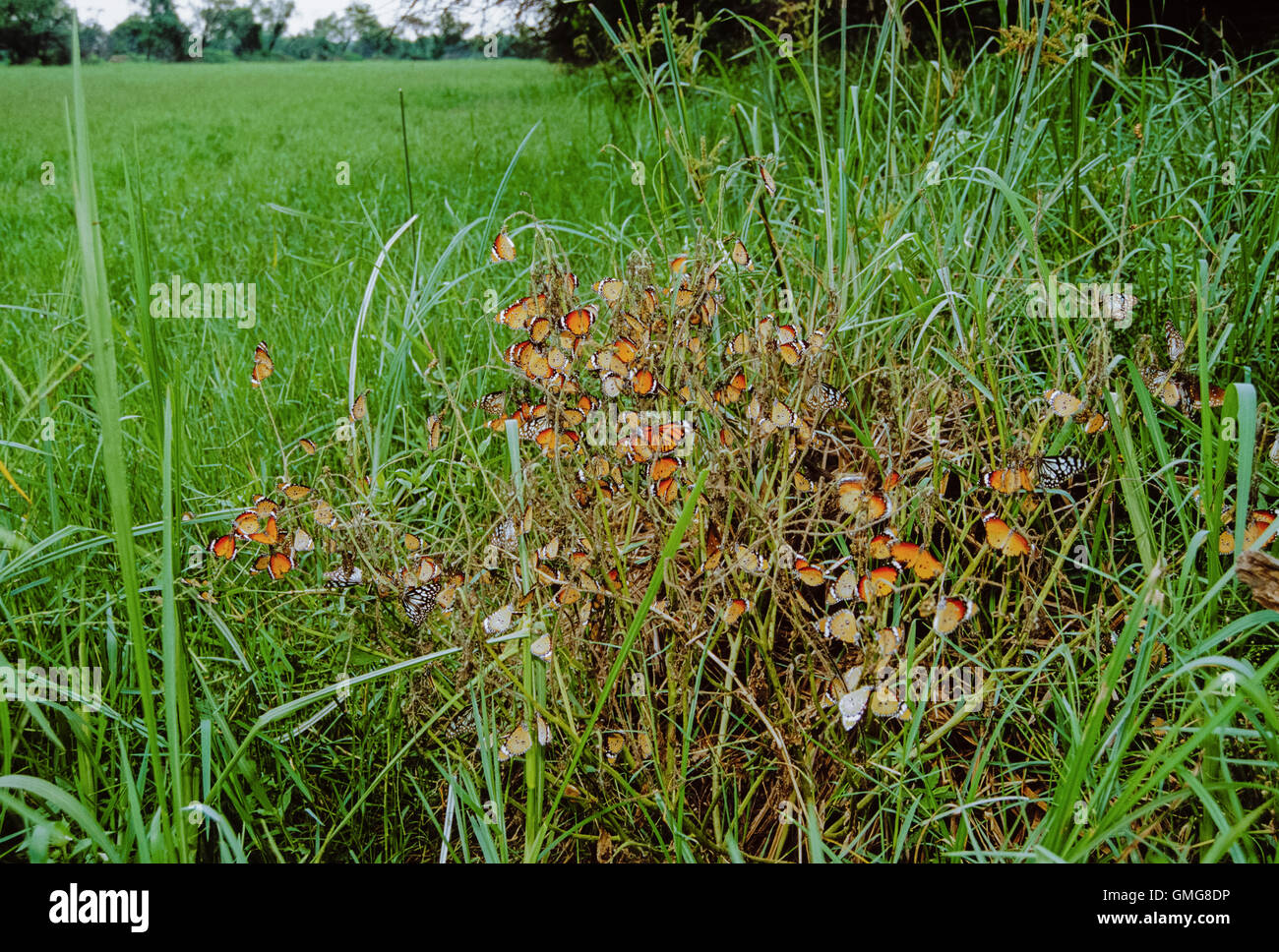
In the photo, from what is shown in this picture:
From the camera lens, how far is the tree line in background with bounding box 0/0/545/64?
2.66 metres

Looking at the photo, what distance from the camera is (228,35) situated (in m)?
2.81

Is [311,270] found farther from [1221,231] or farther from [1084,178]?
[1221,231]

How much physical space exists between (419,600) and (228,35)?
2.60 meters

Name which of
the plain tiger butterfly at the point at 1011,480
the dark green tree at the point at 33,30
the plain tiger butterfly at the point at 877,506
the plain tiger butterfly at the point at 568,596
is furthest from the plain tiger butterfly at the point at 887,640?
the dark green tree at the point at 33,30

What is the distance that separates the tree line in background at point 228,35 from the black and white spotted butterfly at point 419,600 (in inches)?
81.8

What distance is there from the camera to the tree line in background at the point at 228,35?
2.66 meters

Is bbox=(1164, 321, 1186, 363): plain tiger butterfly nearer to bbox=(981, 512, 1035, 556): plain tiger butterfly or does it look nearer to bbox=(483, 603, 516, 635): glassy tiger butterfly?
bbox=(981, 512, 1035, 556): plain tiger butterfly

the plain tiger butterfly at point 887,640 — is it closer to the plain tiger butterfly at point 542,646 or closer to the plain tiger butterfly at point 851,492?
the plain tiger butterfly at point 851,492

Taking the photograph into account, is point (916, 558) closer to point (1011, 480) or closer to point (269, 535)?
point (1011, 480)

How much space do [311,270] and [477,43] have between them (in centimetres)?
132

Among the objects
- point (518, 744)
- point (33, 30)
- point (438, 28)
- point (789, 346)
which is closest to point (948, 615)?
point (789, 346)

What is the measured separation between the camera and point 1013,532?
3.45 feet

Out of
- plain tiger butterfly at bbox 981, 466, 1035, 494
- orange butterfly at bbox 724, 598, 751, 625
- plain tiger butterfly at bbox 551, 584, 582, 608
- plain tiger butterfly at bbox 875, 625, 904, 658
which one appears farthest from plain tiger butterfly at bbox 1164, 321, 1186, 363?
plain tiger butterfly at bbox 551, 584, 582, 608

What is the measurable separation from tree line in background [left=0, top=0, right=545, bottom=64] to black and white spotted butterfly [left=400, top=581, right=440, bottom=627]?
2078 mm
